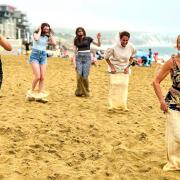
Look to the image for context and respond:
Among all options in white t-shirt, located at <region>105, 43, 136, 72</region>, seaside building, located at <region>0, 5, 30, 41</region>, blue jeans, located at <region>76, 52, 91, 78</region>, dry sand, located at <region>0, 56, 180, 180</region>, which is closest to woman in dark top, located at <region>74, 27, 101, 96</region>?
blue jeans, located at <region>76, 52, 91, 78</region>

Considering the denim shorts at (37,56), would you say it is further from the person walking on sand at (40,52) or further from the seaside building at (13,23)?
the seaside building at (13,23)

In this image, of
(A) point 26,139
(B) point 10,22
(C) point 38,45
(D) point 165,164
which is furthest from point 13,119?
(B) point 10,22

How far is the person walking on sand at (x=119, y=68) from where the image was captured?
8.41 metres

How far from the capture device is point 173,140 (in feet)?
15.8

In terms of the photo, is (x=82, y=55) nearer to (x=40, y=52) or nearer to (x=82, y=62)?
(x=82, y=62)

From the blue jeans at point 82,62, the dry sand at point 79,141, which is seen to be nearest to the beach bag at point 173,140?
the dry sand at point 79,141

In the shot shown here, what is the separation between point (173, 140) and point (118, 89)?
395 cm

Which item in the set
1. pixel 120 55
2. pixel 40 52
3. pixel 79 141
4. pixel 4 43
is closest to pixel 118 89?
pixel 120 55

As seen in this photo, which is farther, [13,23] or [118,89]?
[13,23]

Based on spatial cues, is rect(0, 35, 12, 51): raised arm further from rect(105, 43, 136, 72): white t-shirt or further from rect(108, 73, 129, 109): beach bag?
rect(108, 73, 129, 109): beach bag

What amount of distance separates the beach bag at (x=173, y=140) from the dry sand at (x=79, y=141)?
0.39ft

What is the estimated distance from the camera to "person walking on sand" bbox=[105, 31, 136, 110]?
27.6ft

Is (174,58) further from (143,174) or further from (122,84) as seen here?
(122,84)

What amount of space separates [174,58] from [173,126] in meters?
0.76
